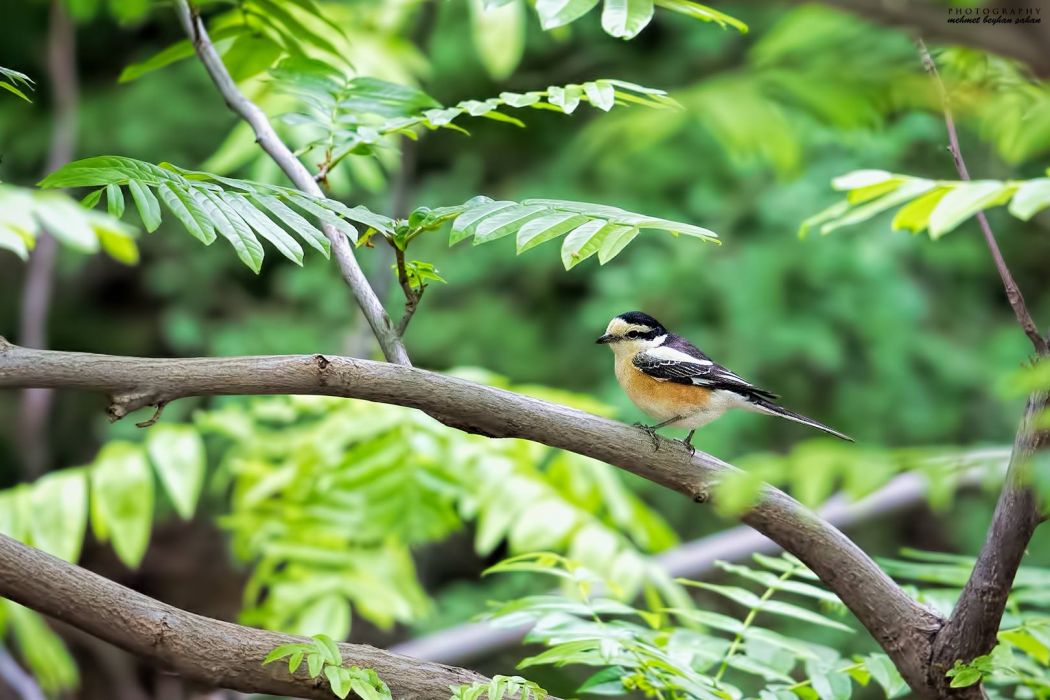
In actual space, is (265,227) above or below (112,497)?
above

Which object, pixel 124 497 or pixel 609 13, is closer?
pixel 609 13

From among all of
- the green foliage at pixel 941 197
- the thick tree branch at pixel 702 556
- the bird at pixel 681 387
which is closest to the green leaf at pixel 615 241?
the green foliage at pixel 941 197

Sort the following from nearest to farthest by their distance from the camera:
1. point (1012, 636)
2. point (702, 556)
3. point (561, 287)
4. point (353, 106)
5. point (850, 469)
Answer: point (850, 469) < point (1012, 636) < point (353, 106) < point (702, 556) < point (561, 287)

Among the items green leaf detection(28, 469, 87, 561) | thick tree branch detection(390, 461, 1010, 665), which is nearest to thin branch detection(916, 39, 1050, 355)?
thick tree branch detection(390, 461, 1010, 665)

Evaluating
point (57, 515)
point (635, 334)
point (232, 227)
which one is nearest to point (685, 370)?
point (635, 334)

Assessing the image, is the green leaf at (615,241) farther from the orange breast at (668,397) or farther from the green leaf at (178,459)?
the green leaf at (178,459)

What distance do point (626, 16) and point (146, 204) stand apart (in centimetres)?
72

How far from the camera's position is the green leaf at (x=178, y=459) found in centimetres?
259

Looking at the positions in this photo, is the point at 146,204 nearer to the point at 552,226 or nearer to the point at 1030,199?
the point at 552,226

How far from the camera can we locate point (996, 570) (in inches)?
56.2

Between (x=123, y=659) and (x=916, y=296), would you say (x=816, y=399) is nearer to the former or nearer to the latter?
(x=916, y=296)

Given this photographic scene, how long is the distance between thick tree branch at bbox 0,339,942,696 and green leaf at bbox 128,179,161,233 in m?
0.18

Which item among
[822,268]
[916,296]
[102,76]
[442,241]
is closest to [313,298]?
[442,241]

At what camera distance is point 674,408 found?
253cm
